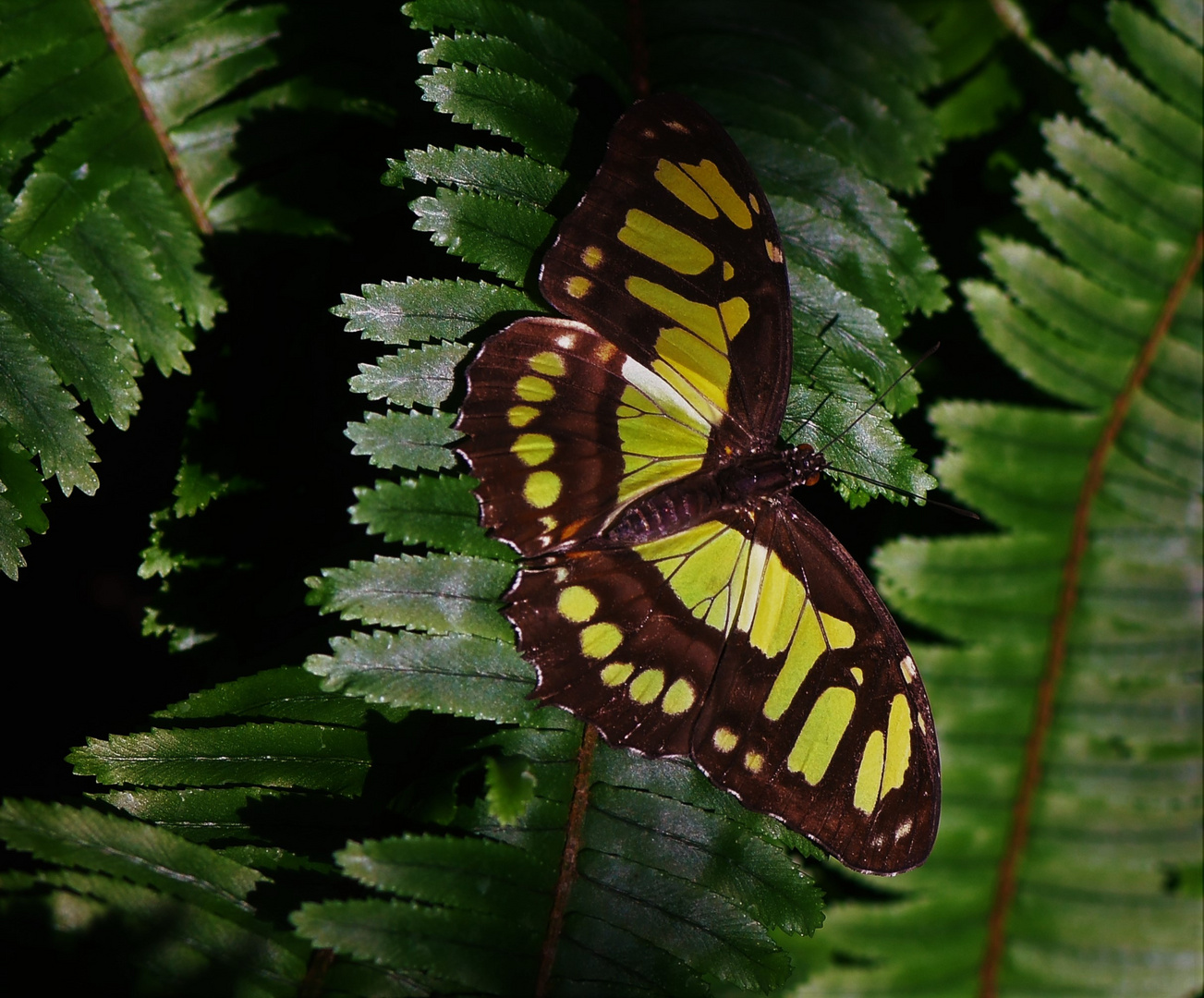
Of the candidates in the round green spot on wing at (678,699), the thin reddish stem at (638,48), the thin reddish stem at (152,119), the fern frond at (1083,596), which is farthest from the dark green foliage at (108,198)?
the fern frond at (1083,596)

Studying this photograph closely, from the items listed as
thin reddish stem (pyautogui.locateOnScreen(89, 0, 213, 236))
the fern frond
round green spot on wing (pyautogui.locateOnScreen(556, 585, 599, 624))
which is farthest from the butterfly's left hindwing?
thin reddish stem (pyautogui.locateOnScreen(89, 0, 213, 236))

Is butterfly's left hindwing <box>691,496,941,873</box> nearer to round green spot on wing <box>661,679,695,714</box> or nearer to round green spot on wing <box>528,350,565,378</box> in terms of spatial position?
round green spot on wing <box>661,679,695,714</box>

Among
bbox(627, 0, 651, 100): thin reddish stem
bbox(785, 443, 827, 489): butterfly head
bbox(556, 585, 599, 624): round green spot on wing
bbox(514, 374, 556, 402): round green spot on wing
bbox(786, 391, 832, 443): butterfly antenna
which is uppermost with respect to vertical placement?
bbox(627, 0, 651, 100): thin reddish stem

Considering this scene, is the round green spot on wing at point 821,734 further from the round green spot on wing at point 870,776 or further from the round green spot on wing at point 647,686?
the round green spot on wing at point 647,686

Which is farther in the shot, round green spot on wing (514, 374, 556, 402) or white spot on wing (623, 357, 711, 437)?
white spot on wing (623, 357, 711, 437)

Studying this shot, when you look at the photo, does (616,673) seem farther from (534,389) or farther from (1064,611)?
(1064,611)
